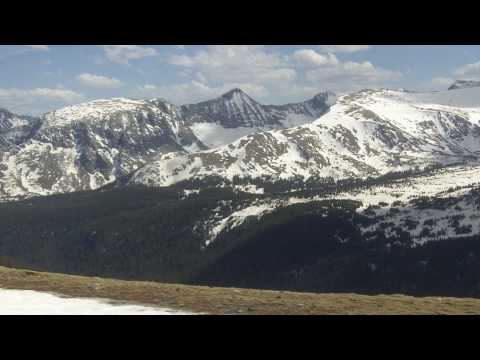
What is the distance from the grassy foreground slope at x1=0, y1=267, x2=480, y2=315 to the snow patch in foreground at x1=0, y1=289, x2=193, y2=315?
3.75 feet

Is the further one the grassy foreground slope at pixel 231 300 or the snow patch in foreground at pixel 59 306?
the grassy foreground slope at pixel 231 300

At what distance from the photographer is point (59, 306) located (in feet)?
77.4

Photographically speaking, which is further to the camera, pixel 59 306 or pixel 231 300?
pixel 231 300

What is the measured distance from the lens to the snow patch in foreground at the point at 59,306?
2205 centimetres

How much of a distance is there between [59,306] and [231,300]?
730 cm

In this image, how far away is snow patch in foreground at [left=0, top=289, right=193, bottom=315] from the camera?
22047mm

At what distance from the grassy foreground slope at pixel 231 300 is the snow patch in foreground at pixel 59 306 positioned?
1143 millimetres
